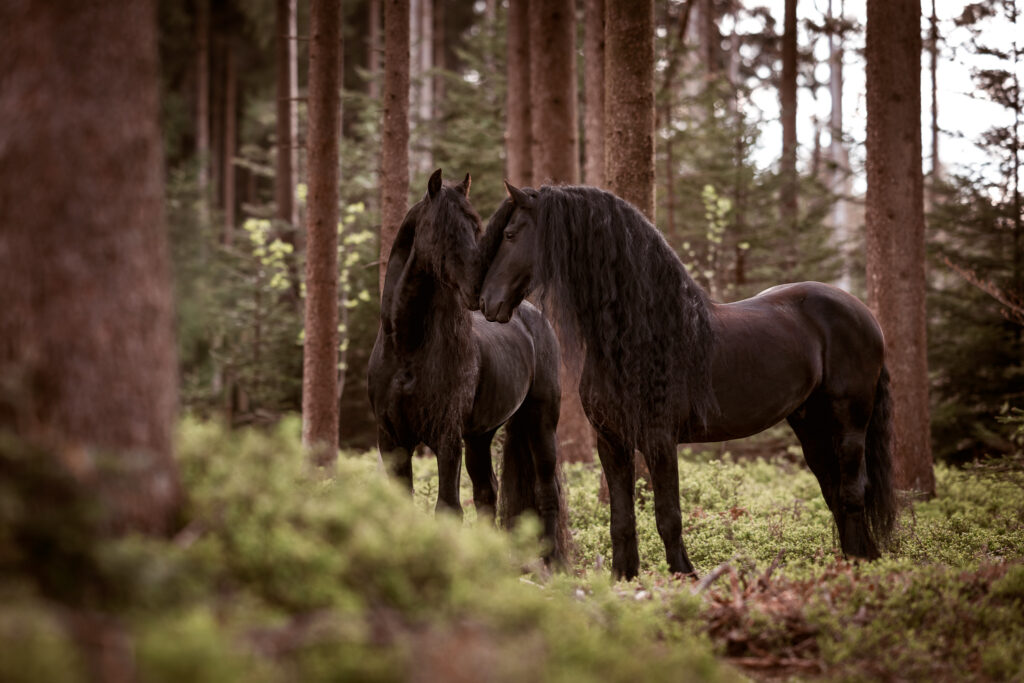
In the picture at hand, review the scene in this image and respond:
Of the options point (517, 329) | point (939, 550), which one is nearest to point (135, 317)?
point (517, 329)

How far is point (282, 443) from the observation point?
3.13m

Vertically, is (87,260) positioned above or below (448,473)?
above

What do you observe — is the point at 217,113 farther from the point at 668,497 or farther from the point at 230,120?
the point at 668,497

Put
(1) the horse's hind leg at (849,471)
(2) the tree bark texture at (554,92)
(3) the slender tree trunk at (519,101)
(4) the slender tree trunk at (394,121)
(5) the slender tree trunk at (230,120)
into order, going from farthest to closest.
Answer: (5) the slender tree trunk at (230,120) → (3) the slender tree trunk at (519,101) → (2) the tree bark texture at (554,92) → (4) the slender tree trunk at (394,121) → (1) the horse's hind leg at (849,471)

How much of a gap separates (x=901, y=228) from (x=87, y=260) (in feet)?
32.0

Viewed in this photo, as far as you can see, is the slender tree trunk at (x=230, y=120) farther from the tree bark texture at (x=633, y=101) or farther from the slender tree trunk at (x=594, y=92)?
the tree bark texture at (x=633, y=101)

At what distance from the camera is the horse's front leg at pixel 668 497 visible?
511 centimetres

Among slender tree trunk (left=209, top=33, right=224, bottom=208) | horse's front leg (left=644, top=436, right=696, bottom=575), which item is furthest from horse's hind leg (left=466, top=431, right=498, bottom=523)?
slender tree trunk (left=209, top=33, right=224, bottom=208)

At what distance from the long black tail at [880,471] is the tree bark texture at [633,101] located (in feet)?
9.99

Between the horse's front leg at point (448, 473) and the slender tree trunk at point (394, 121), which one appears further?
the slender tree trunk at point (394, 121)

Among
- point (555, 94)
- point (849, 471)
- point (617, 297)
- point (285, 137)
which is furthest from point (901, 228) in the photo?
point (285, 137)

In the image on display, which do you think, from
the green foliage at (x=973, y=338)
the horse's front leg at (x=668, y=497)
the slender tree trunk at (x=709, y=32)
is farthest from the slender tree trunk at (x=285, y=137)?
the horse's front leg at (x=668, y=497)

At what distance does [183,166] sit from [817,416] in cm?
2211

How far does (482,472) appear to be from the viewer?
634cm
